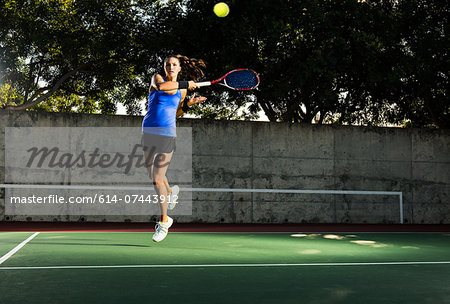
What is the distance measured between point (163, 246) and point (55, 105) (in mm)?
25689

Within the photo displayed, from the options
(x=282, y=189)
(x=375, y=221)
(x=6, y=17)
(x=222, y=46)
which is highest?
(x=6, y=17)

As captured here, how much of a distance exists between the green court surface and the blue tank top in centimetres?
158

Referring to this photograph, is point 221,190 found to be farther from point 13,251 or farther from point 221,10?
point 13,251

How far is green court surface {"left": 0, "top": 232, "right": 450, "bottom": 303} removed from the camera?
12.0 ft

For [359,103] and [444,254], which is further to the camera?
[359,103]

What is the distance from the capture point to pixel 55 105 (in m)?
30.6

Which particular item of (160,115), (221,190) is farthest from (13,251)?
(221,190)

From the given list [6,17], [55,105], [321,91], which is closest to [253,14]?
[321,91]

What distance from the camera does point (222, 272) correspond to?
474cm

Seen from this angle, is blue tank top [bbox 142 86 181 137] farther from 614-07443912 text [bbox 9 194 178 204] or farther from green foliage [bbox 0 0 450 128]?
green foliage [bbox 0 0 450 128]

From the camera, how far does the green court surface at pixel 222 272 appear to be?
364 cm

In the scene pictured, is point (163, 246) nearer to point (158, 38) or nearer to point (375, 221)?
point (375, 221)

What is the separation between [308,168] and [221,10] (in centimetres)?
541

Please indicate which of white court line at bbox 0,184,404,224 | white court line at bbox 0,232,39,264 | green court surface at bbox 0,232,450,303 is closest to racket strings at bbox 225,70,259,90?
green court surface at bbox 0,232,450,303
